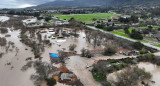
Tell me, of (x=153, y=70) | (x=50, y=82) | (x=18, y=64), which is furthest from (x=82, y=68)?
(x=153, y=70)

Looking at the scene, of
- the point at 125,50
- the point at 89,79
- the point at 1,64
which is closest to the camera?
the point at 89,79

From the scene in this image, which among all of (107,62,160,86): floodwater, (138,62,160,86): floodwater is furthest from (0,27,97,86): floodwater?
(138,62,160,86): floodwater

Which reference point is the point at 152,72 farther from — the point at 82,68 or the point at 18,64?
the point at 18,64

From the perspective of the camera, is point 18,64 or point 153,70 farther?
point 18,64

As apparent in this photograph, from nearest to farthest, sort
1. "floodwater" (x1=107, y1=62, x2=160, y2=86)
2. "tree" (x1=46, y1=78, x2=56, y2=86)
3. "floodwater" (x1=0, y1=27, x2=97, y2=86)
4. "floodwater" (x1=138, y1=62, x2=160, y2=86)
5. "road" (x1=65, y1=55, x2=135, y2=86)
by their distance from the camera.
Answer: "tree" (x1=46, y1=78, x2=56, y2=86) → "road" (x1=65, y1=55, x2=135, y2=86) → "floodwater" (x1=0, y1=27, x2=97, y2=86) → "floodwater" (x1=107, y1=62, x2=160, y2=86) → "floodwater" (x1=138, y1=62, x2=160, y2=86)

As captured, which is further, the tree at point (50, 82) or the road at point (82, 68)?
the road at point (82, 68)

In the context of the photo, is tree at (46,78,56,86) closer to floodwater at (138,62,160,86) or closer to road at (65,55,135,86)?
road at (65,55,135,86)

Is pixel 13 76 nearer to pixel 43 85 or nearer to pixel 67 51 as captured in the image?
pixel 43 85

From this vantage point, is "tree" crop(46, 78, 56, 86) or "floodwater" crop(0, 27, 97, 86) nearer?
"tree" crop(46, 78, 56, 86)

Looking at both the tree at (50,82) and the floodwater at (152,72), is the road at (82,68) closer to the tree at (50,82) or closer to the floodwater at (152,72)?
the floodwater at (152,72)

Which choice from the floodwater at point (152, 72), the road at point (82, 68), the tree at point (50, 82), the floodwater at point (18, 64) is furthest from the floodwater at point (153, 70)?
the tree at point (50, 82)

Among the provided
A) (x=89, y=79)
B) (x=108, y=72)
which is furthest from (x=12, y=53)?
(x=108, y=72)
